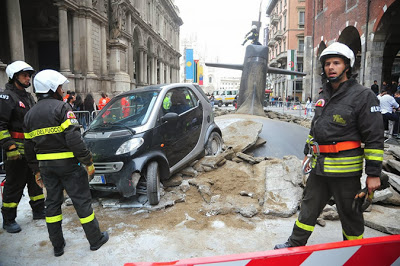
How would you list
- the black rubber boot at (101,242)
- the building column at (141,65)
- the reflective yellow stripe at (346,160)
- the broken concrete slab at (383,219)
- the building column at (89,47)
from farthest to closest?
the building column at (141,65)
the building column at (89,47)
the broken concrete slab at (383,219)
the black rubber boot at (101,242)
the reflective yellow stripe at (346,160)

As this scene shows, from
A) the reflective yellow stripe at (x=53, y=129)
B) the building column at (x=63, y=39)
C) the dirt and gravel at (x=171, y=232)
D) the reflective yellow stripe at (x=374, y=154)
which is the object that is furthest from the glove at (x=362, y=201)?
the building column at (x=63, y=39)

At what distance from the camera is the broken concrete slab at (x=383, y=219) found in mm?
3422

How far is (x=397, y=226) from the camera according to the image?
3422 millimetres

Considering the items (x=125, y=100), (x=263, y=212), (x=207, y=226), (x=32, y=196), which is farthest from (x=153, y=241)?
(x=125, y=100)

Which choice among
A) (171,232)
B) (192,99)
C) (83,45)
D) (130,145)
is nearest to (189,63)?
(83,45)

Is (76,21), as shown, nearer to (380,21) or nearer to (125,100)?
(125,100)

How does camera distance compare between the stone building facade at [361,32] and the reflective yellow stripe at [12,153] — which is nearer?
the reflective yellow stripe at [12,153]

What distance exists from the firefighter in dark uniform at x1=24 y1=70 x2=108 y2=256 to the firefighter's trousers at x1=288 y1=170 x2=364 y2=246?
222cm

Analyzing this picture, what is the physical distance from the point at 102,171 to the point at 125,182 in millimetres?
389

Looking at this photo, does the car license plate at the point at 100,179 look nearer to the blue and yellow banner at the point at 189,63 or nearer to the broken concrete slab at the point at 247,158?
the broken concrete slab at the point at 247,158

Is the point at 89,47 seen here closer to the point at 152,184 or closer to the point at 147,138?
the point at 147,138

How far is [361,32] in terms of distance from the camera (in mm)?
18297

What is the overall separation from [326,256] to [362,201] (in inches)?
39.6

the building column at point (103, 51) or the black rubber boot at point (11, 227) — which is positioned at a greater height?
the building column at point (103, 51)
